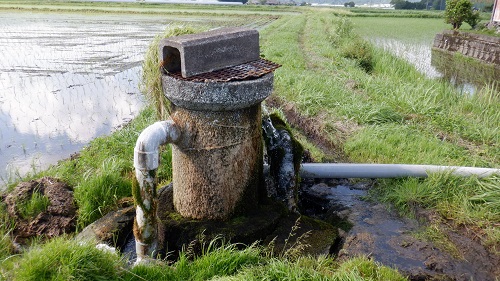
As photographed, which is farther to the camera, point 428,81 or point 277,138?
point 428,81

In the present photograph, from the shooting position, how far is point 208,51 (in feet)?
9.47

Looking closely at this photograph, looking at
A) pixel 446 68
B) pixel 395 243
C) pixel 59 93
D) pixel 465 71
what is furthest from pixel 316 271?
pixel 446 68

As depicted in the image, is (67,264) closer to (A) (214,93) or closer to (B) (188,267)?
(B) (188,267)

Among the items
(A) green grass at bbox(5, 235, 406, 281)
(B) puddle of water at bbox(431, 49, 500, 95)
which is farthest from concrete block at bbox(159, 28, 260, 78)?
(B) puddle of water at bbox(431, 49, 500, 95)

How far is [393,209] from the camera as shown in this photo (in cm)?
378

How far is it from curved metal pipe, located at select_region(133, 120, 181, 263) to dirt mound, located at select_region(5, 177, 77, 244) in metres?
1.08

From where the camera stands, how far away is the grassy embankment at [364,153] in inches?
103

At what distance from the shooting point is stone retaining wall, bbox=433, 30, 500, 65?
16.9 meters

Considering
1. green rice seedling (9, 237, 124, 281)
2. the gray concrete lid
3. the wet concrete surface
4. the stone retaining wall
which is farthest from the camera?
the stone retaining wall

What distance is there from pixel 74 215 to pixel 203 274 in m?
1.79

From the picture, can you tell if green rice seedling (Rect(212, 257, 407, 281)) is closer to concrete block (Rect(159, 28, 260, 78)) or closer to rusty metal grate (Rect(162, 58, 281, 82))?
rusty metal grate (Rect(162, 58, 281, 82))

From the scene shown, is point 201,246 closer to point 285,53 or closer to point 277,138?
point 277,138

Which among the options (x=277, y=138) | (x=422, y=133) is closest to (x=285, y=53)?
(x=422, y=133)

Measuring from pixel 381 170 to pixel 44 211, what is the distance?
3.27 m
